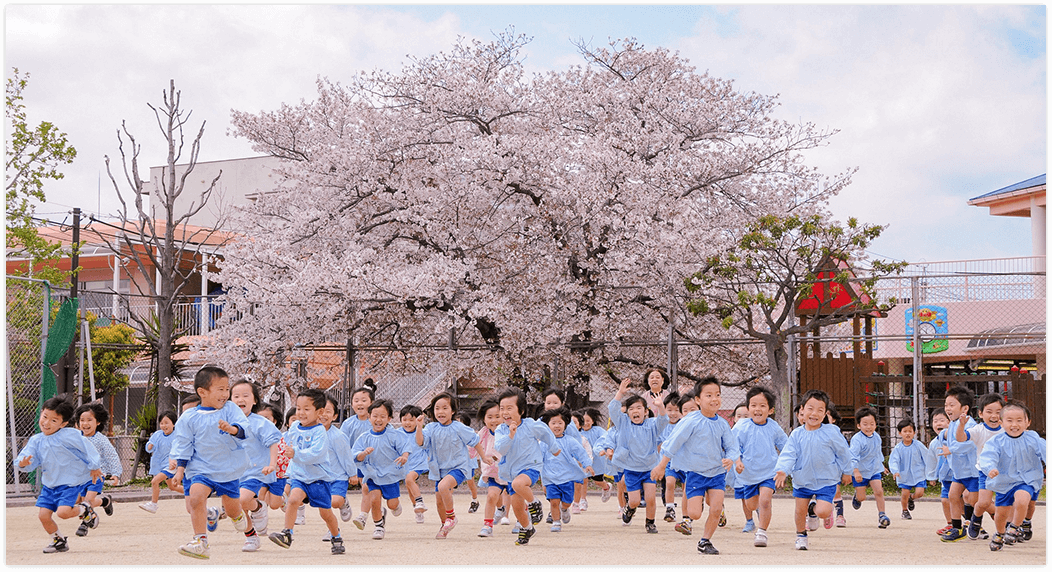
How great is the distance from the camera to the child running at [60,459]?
9.02m

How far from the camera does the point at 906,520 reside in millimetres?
12164

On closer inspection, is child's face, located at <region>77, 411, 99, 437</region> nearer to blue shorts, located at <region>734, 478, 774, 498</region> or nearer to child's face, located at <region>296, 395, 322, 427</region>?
child's face, located at <region>296, 395, 322, 427</region>

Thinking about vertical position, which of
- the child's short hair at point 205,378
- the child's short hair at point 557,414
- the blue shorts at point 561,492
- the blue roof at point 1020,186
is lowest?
the blue shorts at point 561,492

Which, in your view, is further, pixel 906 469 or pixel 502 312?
pixel 502 312

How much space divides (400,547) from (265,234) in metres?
11.6

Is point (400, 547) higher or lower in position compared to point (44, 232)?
lower

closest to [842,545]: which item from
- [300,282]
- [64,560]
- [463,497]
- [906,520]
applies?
[906,520]

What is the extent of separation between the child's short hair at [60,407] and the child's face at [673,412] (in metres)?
5.81

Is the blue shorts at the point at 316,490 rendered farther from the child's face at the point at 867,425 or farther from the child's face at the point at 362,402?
the child's face at the point at 867,425

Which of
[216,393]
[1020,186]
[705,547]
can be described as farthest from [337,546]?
[1020,186]

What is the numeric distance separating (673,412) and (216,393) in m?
5.03

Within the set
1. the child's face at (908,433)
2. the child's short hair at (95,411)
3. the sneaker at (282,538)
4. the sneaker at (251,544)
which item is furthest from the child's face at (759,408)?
the child's short hair at (95,411)

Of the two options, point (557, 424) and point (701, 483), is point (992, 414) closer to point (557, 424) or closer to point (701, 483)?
point (701, 483)

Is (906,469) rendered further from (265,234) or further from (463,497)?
(265,234)
